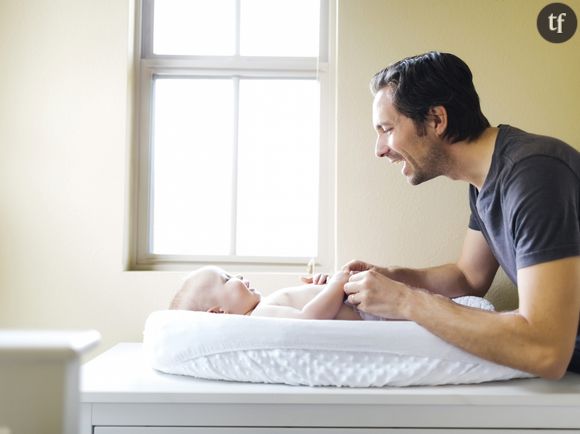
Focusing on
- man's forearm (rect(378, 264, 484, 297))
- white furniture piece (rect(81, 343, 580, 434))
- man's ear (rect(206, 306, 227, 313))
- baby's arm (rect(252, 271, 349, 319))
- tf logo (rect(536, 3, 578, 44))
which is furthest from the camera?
tf logo (rect(536, 3, 578, 44))

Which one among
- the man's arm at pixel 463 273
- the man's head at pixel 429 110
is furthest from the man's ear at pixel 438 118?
the man's arm at pixel 463 273

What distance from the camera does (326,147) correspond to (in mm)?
2322

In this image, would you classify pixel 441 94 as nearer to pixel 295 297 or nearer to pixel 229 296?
pixel 295 297

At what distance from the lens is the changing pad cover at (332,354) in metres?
1.40

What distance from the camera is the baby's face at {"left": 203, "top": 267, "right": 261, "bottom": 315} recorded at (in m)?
1.79

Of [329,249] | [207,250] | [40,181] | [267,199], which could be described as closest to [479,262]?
[329,249]

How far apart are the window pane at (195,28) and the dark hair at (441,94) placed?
2.91 feet

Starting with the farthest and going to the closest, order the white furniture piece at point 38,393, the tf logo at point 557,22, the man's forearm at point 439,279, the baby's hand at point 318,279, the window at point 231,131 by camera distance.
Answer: the window at point 231,131
the tf logo at point 557,22
the man's forearm at point 439,279
the baby's hand at point 318,279
the white furniture piece at point 38,393

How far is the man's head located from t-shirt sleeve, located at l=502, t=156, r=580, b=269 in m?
0.26

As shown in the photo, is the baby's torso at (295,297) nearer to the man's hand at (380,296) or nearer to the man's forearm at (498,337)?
the man's hand at (380,296)

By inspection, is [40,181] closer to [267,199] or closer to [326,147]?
[267,199]

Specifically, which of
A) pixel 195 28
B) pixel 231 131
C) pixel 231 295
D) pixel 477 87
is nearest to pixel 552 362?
pixel 231 295

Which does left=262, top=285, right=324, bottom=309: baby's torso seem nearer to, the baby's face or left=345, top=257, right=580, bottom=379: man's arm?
the baby's face

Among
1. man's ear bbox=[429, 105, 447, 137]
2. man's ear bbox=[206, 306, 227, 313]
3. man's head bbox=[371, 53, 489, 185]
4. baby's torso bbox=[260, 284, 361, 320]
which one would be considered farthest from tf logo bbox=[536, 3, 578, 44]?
man's ear bbox=[206, 306, 227, 313]
